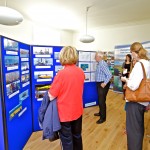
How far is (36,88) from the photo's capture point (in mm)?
2598

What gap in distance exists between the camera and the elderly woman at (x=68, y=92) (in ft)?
4.66

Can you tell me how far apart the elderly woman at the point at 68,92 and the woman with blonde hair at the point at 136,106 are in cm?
57

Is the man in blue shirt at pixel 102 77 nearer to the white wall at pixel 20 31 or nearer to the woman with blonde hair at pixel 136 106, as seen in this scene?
the woman with blonde hair at pixel 136 106

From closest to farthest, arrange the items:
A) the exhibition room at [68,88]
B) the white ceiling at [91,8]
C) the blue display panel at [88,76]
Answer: the exhibition room at [68,88] < the white ceiling at [91,8] < the blue display panel at [88,76]

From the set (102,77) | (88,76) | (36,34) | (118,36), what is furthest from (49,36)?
(102,77)

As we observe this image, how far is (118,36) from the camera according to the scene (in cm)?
631

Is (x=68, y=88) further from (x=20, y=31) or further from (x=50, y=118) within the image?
(x=20, y=31)

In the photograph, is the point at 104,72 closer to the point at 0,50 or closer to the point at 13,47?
the point at 13,47

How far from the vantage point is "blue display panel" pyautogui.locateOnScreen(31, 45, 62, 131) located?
2.55 m

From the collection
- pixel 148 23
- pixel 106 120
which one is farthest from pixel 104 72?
pixel 148 23

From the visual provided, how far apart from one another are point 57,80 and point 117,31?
224 inches

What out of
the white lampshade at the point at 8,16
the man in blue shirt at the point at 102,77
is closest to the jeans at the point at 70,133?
the man in blue shirt at the point at 102,77

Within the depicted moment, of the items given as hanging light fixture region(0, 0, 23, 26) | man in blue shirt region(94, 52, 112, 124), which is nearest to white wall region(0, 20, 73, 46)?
hanging light fixture region(0, 0, 23, 26)

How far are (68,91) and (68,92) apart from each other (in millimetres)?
11
